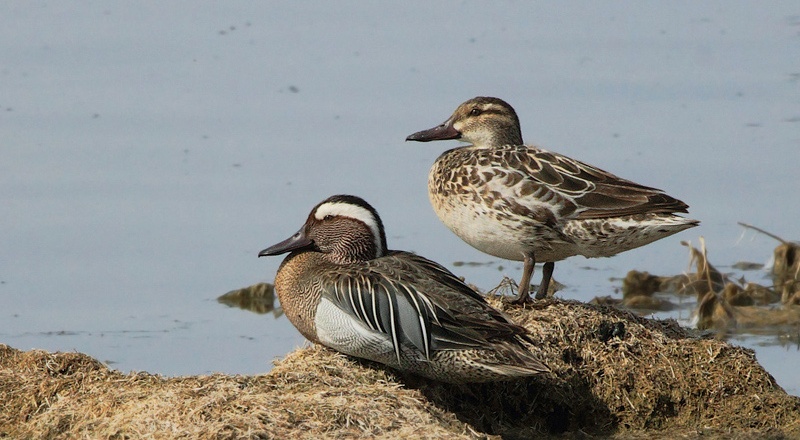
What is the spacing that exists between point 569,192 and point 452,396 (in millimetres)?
1232

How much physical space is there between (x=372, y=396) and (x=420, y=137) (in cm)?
283

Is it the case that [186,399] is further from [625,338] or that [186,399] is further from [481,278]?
[481,278]

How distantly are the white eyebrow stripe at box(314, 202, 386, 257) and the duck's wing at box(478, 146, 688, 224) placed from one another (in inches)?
25.2

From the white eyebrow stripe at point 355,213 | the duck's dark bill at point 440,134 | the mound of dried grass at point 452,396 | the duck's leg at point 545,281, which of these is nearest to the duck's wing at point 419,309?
the mound of dried grass at point 452,396

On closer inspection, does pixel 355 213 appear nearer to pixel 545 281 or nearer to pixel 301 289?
pixel 301 289

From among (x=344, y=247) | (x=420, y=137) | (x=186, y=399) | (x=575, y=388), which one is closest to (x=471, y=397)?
(x=575, y=388)

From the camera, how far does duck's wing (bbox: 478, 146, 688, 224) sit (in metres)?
7.51

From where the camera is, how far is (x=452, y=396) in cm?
719

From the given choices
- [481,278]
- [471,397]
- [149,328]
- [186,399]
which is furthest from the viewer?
[481,278]

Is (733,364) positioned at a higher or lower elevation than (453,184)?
lower

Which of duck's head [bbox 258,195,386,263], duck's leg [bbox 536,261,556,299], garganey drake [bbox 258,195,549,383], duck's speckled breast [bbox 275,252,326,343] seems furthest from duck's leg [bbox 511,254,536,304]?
duck's speckled breast [bbox 275,252,326,343]

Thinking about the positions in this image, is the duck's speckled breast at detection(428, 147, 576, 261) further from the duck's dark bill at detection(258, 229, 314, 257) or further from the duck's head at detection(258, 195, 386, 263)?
the duck's dark bill at detection(258, 229, 314, 257)

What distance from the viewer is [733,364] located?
7422 millimetres

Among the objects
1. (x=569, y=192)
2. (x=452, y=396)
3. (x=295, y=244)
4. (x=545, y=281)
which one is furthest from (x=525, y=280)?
(x=295, y=244)
